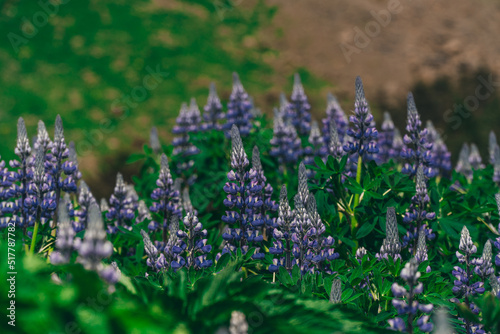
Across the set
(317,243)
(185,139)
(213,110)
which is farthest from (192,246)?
(213,110)

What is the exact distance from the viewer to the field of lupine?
2.56 meters

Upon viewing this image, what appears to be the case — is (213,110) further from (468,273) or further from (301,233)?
(468,273)

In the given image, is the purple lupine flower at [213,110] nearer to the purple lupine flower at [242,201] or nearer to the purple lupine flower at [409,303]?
the purple lupine flower at [242,201]

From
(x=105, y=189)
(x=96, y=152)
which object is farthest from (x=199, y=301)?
(x=96, y=152)

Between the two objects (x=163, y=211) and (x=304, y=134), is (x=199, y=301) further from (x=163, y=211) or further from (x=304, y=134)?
(x=304, y=134)

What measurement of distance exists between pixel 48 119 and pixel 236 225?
647cm

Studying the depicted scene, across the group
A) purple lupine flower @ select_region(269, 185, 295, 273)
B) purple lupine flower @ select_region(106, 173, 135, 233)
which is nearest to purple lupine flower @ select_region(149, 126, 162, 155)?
purple lupine flower @ select_region(106, 173, 135, 233)

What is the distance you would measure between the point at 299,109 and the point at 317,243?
10.0 feet

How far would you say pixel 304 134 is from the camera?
690 centimetres

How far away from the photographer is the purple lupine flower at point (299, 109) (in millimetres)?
6855

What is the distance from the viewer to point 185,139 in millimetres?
6762

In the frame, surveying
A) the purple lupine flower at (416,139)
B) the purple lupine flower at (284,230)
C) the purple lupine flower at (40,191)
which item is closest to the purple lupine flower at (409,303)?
the purple lupine flower at (284,230)

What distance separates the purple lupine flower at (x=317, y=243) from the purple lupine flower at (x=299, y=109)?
2.71 metres

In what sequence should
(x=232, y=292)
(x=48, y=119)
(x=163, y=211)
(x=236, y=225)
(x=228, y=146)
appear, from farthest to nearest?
1. (x=48, y=119)
2. (x=228, y=146)
3. (x=163, y=211)
4. (x=236, y=225)
5. (x=232, y=292)
